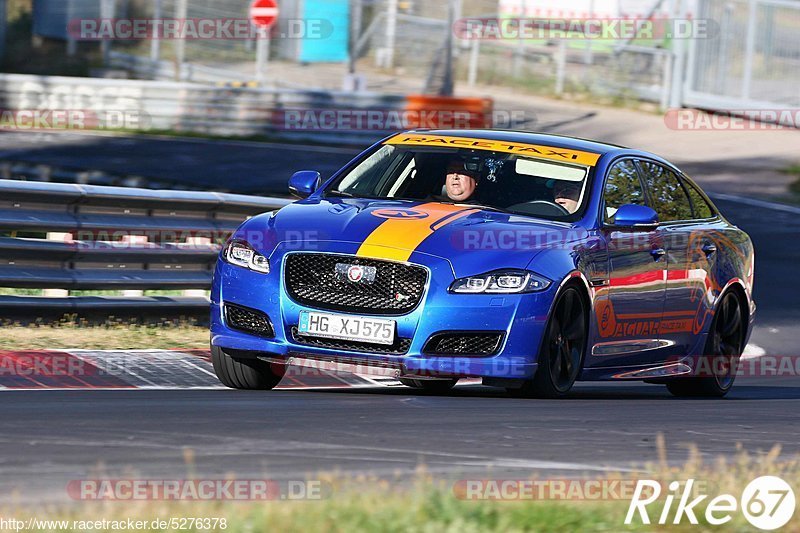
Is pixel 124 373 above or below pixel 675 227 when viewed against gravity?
below

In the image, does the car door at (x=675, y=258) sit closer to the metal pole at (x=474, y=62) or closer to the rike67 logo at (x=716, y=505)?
the rike67 logo at (x=716, y=505)

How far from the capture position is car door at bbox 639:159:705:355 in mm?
9742

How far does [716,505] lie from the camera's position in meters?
5.18

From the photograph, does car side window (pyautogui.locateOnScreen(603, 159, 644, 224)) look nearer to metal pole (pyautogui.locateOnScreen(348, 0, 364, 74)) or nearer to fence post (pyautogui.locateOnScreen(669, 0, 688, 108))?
fence post (pyautogui.locateOnScreen(669, 0, 688, 108))

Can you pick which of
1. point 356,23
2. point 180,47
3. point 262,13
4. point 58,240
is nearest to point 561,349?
point 58,240

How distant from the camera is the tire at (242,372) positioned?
8.68m

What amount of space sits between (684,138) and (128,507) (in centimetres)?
2617

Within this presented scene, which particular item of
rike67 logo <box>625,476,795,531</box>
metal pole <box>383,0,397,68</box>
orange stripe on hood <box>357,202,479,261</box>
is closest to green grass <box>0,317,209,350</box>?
orange stripe on hood <box>357,202,479,261</box>

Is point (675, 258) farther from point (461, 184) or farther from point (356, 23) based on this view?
point (356, 23)

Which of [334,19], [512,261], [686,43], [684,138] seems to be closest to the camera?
[512,261]

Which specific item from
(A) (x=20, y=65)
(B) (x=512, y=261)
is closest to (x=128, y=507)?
(B) (x=512, y=261)

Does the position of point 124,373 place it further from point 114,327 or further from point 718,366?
point 718,366

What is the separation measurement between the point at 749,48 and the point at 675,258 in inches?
919

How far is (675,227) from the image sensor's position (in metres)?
10.0
